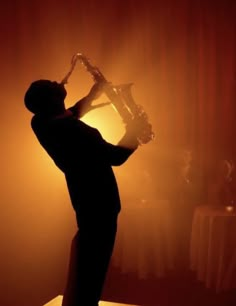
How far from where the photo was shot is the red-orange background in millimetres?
4137

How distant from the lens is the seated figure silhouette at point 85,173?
2.00 m

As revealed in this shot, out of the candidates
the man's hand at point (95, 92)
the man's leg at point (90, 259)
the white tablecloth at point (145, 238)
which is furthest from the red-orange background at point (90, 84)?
the man's leg at point (90, 259)

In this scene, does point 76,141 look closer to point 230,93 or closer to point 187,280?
point 187,280

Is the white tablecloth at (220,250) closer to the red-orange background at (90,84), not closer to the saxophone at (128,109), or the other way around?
the red-orange background at (90,84)

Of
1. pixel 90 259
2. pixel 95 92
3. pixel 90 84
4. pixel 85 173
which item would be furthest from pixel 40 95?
pixel 90 84

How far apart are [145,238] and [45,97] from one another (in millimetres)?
2658

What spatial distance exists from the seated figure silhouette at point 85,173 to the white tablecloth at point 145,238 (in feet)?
7.51

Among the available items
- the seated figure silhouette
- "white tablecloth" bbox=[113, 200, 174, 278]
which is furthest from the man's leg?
"white tablecloth" bbox=[113, 200, 174, 278]

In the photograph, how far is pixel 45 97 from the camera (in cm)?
202

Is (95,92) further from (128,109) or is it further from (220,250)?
(220,250)

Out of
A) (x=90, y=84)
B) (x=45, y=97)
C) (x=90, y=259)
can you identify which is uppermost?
(x=45, y=97)

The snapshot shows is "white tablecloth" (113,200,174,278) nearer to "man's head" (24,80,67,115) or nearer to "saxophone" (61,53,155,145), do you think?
"saxophone" (61,53,155,145)

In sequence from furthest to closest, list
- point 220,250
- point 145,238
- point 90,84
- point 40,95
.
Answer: point 90,84, point 145,238, point 220,250, point 40,95

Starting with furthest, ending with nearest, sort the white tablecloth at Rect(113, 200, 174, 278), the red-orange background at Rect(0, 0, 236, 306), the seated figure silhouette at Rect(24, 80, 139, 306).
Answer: the white tablecloth at Rect(113, 200, 174, 278)
the red-orange background at Rect(0, 0, 236, 306)
the seated figure silhouette at Rect(24, 80, 139, 306)
